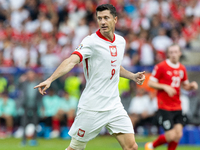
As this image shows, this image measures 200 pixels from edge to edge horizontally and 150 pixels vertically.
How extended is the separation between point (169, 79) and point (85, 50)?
11.8 feet

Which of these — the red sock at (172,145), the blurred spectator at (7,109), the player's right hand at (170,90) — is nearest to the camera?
the player's right hand at (170,90)

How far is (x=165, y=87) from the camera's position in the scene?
809 centimetres

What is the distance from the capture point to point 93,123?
5676 millimetres

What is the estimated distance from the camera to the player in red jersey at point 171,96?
8359mm

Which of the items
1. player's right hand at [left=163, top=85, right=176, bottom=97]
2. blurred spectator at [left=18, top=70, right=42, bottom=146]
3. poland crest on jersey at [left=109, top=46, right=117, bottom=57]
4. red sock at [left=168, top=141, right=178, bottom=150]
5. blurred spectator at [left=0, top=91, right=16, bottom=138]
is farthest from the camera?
blurred spectator at [left=0, top=91, right=16, bottom=138]

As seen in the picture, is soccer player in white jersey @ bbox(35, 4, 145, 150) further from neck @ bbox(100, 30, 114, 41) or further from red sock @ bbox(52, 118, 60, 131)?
red sock @ bbox(52, 118, 60, 131)

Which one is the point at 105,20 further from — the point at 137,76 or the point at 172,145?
the point at 172,145

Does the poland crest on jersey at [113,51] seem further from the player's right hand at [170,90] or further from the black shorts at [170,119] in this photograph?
the black shorts at [170,119]

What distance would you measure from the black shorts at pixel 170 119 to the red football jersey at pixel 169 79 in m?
0.10

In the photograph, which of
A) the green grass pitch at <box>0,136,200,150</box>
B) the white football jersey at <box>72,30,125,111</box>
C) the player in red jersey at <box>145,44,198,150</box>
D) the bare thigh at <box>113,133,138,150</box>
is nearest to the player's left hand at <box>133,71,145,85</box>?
the white football jersey at <box>72,30,125,111</box>

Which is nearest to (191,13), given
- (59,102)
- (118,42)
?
(59,102)

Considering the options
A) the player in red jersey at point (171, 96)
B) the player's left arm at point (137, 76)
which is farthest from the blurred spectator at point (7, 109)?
the player's left arm at point (137, 76)

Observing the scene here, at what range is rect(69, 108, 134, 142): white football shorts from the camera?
568 cm

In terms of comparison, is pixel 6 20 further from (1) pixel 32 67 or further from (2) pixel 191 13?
(2) pixel 191 13
